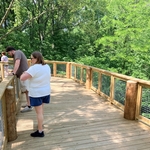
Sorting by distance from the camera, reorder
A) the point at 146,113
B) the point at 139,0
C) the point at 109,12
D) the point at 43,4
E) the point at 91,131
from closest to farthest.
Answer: the point at 91,131 < the point at 146,113 < the point at 139,0 < the point at 109,12 < the point at 43,4

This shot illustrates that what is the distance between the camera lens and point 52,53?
49.1 ft

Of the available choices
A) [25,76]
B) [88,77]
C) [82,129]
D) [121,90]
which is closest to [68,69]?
[88,77]

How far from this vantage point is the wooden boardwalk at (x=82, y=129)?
2.59m

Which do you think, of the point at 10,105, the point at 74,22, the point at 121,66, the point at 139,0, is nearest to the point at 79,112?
the point at 10,105

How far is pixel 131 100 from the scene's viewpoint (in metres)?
3.53

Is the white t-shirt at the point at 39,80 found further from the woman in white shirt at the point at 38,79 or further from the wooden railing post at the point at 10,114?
the wooden railing post at the point at 10,114

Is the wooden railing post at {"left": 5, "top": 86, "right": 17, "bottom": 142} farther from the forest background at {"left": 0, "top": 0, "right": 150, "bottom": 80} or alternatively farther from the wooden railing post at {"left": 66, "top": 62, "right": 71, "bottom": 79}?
the forest background at {"left": 0, "top": 0, "right": 150, "bottom": 80}

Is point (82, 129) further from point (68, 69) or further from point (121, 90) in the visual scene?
point (68, 69)

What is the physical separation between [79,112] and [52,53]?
1151 centimetres

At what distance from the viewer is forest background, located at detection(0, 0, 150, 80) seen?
1092cm

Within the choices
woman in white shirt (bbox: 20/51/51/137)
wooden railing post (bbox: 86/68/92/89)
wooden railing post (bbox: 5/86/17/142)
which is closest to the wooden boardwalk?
wooden railing post (bbox: 5/86/17/142)

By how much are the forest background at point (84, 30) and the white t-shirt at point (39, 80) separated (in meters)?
6.59

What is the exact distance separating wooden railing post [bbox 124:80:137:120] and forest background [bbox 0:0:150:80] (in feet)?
21.4

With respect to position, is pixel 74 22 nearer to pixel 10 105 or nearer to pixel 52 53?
pixel 52 53
